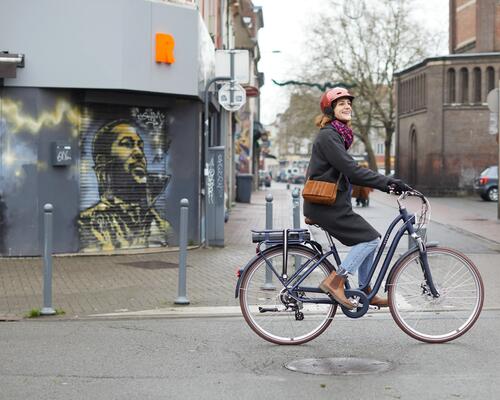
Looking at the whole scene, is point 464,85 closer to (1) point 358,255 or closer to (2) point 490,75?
(2) point 490,75

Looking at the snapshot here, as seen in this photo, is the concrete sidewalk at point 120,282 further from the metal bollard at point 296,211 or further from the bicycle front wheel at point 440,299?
the bicycle front wheel at point 440,299

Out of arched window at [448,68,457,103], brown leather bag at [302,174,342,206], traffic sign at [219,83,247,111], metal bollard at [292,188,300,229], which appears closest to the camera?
brown leather bag at [302,174,342,206]

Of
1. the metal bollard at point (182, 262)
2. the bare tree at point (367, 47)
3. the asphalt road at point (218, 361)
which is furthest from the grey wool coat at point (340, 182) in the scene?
the bare tree at point (367, 47)

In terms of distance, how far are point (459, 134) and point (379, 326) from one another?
41.8 m

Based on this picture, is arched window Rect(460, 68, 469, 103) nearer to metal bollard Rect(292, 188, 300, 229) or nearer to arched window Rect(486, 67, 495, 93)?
arched window Rect(486, 67, 495, 93)

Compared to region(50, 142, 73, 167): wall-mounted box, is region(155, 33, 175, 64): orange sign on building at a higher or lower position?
higher

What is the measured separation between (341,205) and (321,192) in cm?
20

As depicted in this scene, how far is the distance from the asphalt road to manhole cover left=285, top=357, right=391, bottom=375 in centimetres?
9

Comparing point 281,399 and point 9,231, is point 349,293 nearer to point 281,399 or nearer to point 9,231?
point 281,399

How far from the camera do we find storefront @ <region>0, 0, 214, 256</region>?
547 inches

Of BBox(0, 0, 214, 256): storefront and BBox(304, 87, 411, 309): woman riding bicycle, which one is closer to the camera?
BBox(304, 87, 411, 309): woman riding bicycle

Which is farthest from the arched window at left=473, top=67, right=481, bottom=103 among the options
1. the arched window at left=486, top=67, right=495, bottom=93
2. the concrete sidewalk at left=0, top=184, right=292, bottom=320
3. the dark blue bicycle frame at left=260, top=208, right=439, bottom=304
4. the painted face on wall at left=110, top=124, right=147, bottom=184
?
the dark blue bicycle frame at left=260, top=208, right=439, bottom=304

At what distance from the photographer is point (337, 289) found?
7152 mm

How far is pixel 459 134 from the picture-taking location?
48500 millimetres
